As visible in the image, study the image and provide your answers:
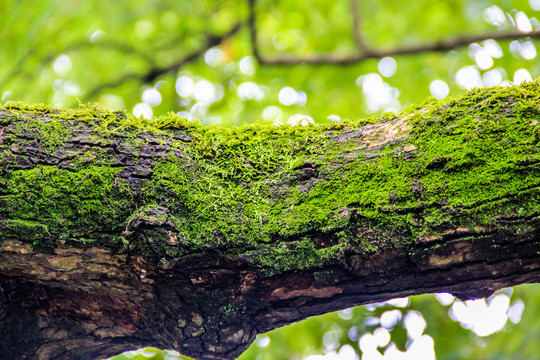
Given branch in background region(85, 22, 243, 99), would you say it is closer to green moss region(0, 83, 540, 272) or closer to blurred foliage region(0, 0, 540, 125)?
blurred foliage region(0, 0, 540, 125)

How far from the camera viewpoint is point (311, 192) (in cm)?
173

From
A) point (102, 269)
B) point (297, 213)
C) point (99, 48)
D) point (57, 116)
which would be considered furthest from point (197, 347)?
point (99, 48)

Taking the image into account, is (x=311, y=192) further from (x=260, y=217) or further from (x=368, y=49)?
(x=368, y=49)

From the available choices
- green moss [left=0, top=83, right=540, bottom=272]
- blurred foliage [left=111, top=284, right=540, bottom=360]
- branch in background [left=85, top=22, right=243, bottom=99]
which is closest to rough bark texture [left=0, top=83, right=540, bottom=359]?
green moss [left=0, top=83, right=540, bottom=272]

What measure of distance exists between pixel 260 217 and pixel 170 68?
474 centimetres

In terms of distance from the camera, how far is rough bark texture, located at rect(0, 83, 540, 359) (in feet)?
5.19

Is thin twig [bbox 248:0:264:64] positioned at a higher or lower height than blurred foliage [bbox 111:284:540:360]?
higher

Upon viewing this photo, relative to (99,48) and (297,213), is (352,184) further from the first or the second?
(99,48)

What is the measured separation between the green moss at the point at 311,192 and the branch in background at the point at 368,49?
3.24 meters

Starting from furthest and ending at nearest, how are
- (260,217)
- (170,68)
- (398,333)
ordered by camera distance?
1. (170,68)
2. (398,333)
3. (260,217)

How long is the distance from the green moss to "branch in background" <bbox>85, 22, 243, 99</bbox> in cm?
421

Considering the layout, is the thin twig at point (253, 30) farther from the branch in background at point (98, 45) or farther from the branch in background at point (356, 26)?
the branch in background at point (98, 45)

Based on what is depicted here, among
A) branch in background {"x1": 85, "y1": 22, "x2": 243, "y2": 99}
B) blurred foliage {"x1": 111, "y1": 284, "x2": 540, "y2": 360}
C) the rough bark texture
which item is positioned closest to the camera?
the rough bark texture

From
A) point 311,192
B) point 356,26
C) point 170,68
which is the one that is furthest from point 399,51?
point 311,192
